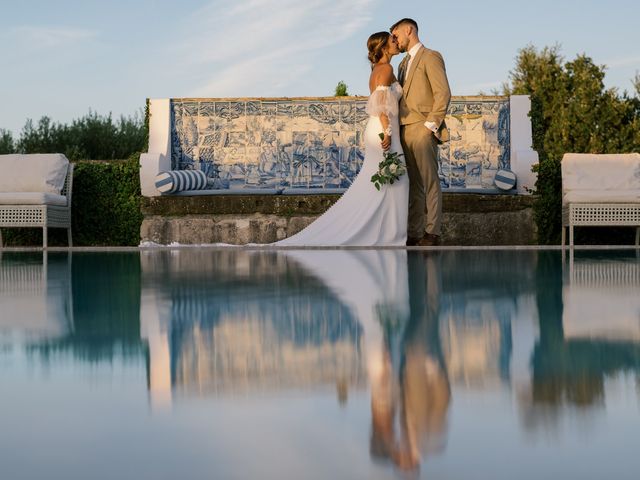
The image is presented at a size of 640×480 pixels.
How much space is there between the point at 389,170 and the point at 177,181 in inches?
115

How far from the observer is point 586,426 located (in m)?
0.99

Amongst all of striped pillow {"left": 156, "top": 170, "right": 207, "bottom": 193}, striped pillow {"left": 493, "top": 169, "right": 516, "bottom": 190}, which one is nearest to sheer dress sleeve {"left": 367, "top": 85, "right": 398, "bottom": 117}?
striped pillow {"left": 493, "top": 169, "right": 516, "bottom": 190}

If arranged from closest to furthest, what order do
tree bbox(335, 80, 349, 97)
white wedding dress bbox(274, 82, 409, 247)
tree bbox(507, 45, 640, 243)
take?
1. white wedding dress bbox(274, 82, 409, 247)
2. tree bbox(335, 80, 349, 97)
3. tree bbox(507, 45, 640, 243)

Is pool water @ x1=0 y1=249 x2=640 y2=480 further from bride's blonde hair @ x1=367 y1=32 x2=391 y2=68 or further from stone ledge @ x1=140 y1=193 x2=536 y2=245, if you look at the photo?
stone ledge @ x1=140 y1=193 x2=536 y2=245

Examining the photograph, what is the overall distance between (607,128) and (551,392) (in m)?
25.0

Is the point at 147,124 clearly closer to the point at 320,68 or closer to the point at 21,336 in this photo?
the point at 320,68

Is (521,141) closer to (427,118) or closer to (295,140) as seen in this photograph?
(295,140)

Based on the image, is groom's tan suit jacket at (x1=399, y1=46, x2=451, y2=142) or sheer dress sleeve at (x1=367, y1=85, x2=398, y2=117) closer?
groom's tan suit jacket at (x1=399, y1=46, x2=451, y2=142)

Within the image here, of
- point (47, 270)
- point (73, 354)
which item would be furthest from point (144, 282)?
point (73, 354)

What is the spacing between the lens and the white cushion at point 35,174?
8.97 meters

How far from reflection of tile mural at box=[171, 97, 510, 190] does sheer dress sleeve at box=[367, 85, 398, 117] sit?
327 centimetres

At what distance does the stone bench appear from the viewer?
8.52 metres

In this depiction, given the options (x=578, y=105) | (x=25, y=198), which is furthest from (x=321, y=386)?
(x=578, y=105)

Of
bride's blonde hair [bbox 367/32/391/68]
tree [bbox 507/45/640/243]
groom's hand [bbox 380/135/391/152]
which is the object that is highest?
tree [bbox 507/45/640/243]
